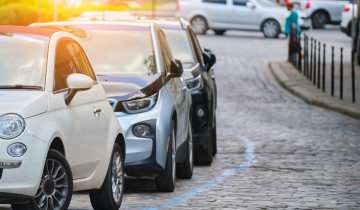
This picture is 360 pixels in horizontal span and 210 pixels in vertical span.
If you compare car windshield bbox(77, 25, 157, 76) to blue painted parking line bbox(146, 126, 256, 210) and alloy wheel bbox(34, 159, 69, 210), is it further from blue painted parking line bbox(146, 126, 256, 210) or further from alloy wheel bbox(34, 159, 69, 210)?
alloy wheel bbox(34, 159, 69, 210)

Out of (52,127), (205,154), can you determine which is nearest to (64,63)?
(52,127)

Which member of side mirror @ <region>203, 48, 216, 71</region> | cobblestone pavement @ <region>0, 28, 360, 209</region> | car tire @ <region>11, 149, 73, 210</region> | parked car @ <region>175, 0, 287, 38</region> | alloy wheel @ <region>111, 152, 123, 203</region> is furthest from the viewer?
parked car @ <region>175, 0, 287, 38</region>

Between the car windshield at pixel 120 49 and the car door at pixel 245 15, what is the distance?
117ft

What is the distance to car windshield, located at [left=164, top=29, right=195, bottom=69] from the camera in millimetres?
15531

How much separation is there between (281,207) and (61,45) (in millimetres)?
2564

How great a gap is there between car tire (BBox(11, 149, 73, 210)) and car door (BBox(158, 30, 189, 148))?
141 inches

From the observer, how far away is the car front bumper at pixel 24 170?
828cm

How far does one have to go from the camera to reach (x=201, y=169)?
14.7 m

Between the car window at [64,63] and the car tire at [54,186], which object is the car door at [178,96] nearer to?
the car window at [64,63]

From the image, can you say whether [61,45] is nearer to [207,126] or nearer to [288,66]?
[207,126]

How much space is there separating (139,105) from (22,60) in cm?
255

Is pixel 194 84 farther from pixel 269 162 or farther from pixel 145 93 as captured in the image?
pixel 145 93

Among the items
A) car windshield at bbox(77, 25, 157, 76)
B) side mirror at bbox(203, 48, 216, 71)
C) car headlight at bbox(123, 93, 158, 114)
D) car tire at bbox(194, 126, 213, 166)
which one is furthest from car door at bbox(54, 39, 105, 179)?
side mirror at bbox(203, 48, 216, 71)

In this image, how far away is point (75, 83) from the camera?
30.3 ft
